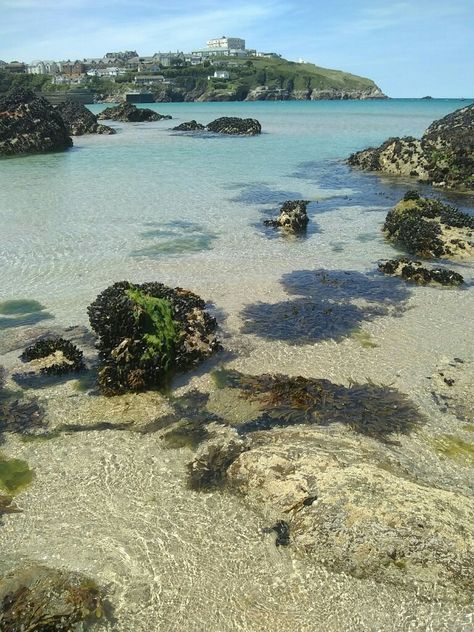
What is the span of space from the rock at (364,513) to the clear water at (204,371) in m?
0.26

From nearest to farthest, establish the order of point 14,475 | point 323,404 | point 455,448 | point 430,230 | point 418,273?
point 14,475 → point 455,448 → point 323,404 → point 418,273 → point 430,230

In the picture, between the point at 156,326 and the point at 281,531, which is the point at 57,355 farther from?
the point at 281,531

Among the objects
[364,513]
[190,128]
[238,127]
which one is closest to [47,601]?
[364,513]

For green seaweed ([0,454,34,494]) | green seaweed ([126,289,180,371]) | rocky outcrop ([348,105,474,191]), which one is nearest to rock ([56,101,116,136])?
rocky outcrop ([348,105,474,191])

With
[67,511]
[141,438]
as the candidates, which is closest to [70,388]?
[141,438]

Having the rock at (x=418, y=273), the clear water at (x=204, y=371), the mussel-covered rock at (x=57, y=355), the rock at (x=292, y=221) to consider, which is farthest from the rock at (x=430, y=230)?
the mussel-covered rock at (x=57, y=355)

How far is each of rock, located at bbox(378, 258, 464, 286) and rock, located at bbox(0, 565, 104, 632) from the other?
12971mm

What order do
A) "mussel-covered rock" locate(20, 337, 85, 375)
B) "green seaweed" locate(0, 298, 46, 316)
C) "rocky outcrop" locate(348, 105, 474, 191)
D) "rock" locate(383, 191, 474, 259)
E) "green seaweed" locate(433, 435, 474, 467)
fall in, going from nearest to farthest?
"green seaweed" locate(433, 435, 474, 467), "mussel-covered rock" locate(20, 337, 85, 375), "green seaweed" locate(0, 298, 46, 316), "rock" locate(383, 191, 474, 259), "rocky outcrop" locate(348, 105, 474, 191)

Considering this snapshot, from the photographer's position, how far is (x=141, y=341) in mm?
10602

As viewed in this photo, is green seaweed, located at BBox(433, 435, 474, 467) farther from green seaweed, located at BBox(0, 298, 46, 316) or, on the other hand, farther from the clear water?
green seaweed, located at BBox(0, 298, 46, 316)

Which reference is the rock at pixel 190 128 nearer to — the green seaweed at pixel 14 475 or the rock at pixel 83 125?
the rock at pixel 83 125

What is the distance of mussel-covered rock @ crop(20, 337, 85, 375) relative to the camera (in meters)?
10.7

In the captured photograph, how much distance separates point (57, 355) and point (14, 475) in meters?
3.66

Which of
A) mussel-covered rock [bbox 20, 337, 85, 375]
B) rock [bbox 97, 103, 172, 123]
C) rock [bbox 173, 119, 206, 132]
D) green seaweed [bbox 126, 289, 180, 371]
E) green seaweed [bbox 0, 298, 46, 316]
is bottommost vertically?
mussel-covered rock [bbox 20, 337, 85, 375]
